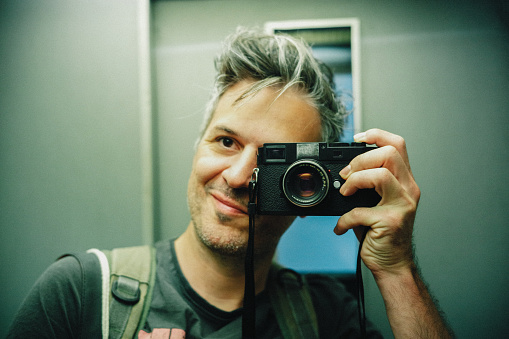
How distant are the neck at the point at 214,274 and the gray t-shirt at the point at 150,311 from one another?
0.03 metres

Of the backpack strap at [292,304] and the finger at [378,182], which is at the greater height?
Answer: the finger at [378,182]

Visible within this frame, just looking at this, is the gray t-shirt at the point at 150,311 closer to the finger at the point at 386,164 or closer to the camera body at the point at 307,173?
the camera body at the point at 307,173

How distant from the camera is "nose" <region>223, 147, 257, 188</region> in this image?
0.64 m

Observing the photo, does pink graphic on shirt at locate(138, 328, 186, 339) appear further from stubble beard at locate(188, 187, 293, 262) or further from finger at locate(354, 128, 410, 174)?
finger at locate(354, 128, 410, 174)

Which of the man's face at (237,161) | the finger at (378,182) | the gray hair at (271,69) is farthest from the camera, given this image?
the gray hair at (271,69)

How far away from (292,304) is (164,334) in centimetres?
30

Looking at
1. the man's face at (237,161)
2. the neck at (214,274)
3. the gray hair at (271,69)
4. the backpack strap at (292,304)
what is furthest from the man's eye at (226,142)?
the backpack strap at (292,304)

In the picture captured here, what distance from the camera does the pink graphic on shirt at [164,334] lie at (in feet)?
2.01

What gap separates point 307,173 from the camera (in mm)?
606

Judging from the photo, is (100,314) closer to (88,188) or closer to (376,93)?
(88,188)

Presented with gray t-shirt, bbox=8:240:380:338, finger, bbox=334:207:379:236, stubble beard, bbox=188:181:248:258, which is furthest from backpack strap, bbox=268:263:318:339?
finger, bbox=334:207:379:236

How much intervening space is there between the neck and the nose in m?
0.18

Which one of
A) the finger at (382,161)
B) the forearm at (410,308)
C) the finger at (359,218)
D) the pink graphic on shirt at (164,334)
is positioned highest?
the finger at (382,161)

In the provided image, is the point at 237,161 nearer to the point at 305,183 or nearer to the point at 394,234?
the point at 305,183
